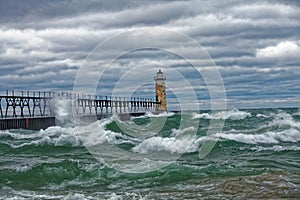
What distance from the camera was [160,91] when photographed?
86750 millimetres

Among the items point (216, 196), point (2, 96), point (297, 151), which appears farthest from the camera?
point (2, 96)

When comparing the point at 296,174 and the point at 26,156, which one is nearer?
the point at 296,174

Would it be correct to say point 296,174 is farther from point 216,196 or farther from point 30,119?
point 30,119

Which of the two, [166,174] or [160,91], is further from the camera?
[160,91]

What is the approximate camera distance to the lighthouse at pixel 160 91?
277 feet

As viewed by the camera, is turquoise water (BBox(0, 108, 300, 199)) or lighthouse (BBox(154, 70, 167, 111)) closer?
turquoise water (BBox(0, 108, 300, 199))

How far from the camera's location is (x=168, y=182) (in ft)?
45.7

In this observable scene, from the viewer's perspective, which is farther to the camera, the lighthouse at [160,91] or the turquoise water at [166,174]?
the lighthouse at [160,91]

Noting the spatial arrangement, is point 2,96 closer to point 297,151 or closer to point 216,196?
point 297,151

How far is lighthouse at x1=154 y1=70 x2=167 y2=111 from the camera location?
3322 inches

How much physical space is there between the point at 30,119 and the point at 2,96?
5390 mm

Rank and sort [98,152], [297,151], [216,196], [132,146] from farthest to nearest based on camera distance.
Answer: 1. [132,146]
2. [98,152]
3. [297,151]
4. [216,196]

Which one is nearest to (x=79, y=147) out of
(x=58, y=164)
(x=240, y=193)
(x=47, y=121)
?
(x=58, y=164)

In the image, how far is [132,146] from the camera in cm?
2541
